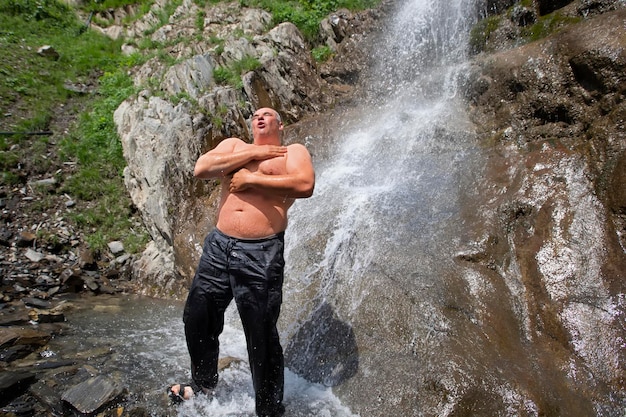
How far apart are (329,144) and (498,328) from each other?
5.01 metres

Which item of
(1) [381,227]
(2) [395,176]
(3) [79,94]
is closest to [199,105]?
(2) [395,176]

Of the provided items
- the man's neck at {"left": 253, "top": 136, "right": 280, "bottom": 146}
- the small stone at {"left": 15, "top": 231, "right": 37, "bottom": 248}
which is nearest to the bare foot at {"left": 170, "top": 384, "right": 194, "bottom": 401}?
the man's neck at {"left": 253, "top": 136, "right": 280, "bottom": 146}

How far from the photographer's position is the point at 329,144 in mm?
8164

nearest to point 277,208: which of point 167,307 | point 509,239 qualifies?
point 509,239

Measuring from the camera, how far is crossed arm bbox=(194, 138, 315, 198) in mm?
2934

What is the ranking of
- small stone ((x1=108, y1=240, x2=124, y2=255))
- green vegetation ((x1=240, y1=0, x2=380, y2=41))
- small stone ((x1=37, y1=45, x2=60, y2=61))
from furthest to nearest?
small stone ((x1=37, y1=45, x2=60, y2=61)), green vegetation ((x1=240, y1=0, x2=380, y2=41)), small stone ((x1=108, y1=240, x2=124, y2=255))

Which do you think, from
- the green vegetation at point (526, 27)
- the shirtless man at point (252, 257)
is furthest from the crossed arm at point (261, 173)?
the green vegetation at point (526, 27)

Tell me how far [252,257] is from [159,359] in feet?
5.95

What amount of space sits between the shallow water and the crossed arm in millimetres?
1671

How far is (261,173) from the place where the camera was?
3076mm

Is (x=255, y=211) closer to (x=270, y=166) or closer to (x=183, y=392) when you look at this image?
(x=270, y=166)

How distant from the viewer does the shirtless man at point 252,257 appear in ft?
9.66

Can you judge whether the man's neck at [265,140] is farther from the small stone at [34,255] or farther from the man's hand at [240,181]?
the small stone at [34,255]

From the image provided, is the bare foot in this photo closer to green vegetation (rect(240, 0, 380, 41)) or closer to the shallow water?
the shallow water
